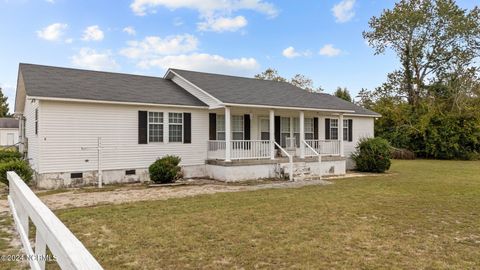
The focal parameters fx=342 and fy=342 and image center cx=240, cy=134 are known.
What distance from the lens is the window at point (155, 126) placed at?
13156 millimetres

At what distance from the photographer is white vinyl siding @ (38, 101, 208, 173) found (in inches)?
442

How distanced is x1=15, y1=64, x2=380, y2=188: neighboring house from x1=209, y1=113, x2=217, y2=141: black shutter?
0.05m

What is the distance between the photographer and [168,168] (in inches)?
484

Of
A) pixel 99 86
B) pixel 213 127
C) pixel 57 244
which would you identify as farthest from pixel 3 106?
pixel 57 244

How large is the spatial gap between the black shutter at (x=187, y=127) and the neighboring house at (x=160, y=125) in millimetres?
41

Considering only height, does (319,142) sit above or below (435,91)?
below

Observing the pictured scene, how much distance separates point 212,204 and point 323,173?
851 centimetres

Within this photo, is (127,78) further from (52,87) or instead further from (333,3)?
(333,3)

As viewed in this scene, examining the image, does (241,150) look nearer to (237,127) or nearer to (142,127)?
(237,127)

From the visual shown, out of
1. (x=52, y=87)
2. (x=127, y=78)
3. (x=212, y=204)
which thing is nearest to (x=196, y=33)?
(x=127, y=78)

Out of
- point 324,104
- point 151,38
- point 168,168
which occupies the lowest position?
point 168,168

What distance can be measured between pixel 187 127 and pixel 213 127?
49.5 inches

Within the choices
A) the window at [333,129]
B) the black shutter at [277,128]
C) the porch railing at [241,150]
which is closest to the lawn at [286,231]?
the porch railing at [241,150]

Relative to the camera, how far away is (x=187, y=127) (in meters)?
14.0
